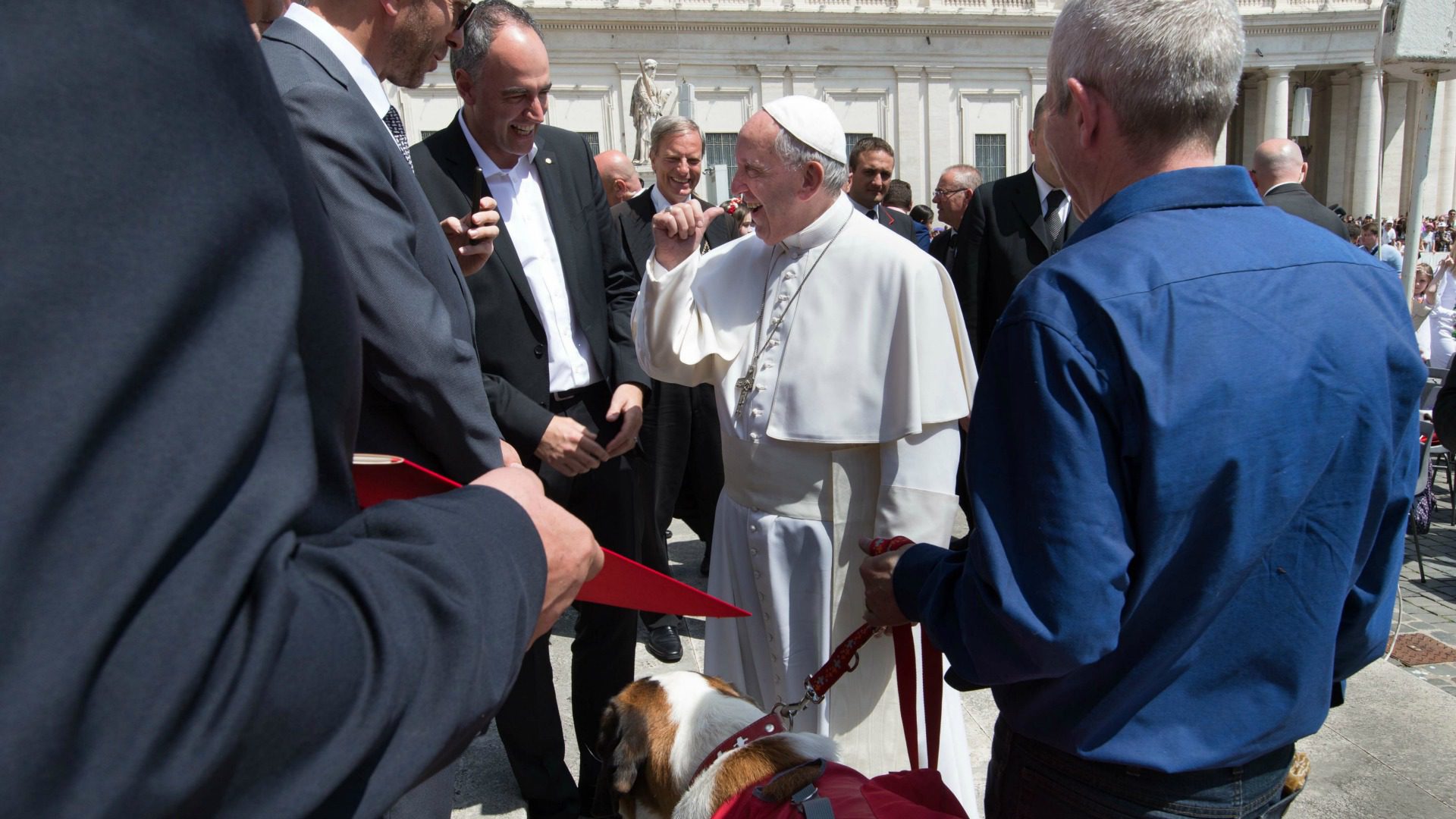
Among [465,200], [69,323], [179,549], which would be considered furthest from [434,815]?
[465,200]

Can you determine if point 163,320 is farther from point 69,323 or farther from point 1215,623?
point 1215,623

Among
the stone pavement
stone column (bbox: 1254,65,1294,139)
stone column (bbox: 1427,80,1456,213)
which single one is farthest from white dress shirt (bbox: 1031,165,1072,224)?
stone column (bbox: 1427,80,1456,213)

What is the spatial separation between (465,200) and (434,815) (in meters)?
2.20

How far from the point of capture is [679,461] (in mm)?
5828

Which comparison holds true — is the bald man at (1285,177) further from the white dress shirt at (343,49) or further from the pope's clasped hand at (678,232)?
the white dress shirt at (343,49)

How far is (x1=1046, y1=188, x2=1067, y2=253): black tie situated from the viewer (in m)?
5.62

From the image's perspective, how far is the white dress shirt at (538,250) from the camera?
353 cm

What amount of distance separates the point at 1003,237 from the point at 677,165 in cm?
215

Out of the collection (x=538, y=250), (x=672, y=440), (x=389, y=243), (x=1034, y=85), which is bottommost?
(x=672, y=440)

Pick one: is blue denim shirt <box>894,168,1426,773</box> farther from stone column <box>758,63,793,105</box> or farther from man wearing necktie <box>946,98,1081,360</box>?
stone column <box>758,63,793,105</box>

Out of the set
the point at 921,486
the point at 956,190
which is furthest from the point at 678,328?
the point at 956,190

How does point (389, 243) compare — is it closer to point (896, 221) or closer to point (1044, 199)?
point (1044, 199)

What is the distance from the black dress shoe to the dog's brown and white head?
2.52m

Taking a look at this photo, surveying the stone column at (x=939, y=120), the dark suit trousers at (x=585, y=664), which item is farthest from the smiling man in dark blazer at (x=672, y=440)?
the stone column at (x=939, y=120)
